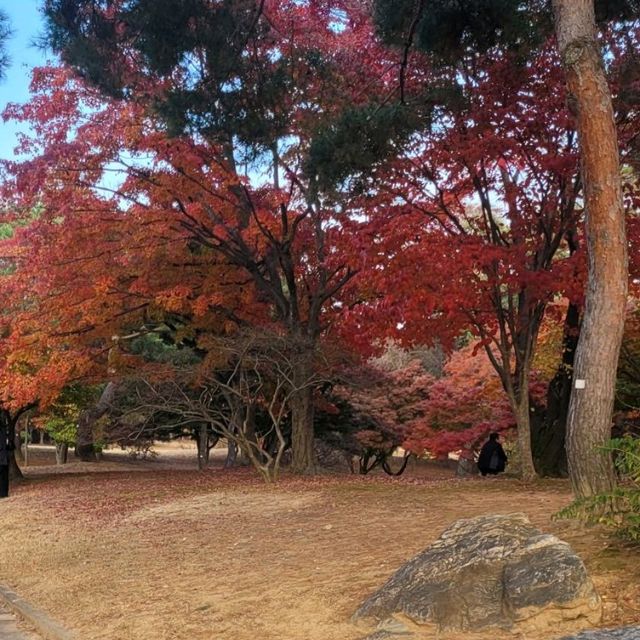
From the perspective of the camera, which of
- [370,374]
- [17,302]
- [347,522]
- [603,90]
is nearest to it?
[603,90]

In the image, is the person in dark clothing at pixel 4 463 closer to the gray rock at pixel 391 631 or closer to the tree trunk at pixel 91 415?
the tree trunk at pixel 91 415

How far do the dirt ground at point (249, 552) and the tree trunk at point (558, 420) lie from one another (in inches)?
57.8

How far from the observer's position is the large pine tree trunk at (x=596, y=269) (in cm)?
611

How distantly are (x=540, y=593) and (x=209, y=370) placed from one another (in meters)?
9.95

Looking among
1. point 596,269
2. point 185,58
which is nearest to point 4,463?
point 185,58

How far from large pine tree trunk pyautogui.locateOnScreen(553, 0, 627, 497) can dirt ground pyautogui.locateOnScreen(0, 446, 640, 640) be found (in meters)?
0.65

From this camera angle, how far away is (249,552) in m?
7.30

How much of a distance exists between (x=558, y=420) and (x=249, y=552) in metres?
8.01

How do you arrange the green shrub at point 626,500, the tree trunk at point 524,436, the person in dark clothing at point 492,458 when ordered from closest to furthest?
the green shrub at point 626,500
the tree trunk at point 524,436
the person in dark clothing at point 492,458

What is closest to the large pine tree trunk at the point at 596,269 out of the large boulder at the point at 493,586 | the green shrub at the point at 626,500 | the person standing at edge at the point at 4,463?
the green shrub at the point at 626,500

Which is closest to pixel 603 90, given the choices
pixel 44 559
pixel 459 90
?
pixel 459 90

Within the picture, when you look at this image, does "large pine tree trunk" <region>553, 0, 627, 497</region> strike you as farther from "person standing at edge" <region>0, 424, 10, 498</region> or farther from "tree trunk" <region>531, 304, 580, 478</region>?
"person standing at edge" <region>0, 424, 10, 498</region>

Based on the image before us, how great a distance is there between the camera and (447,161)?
426 inches

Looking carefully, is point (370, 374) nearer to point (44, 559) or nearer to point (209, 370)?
point (209, 370)
